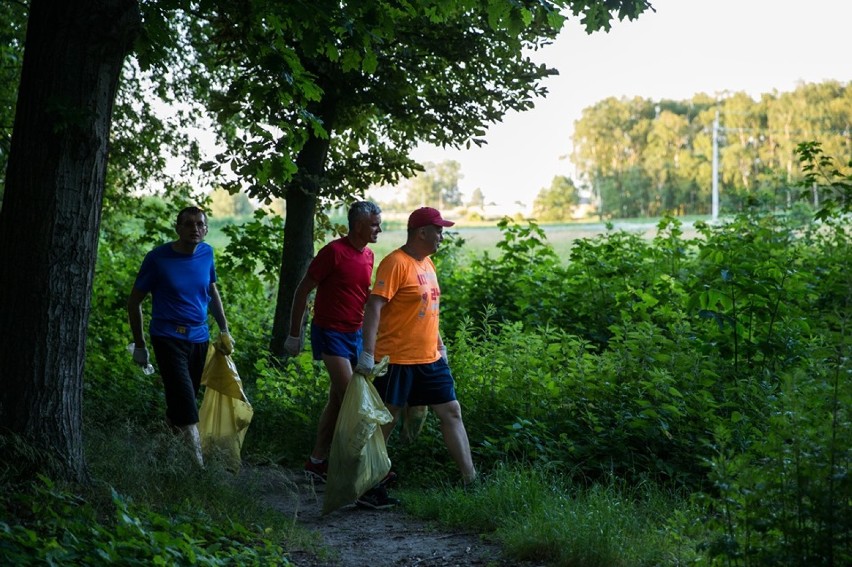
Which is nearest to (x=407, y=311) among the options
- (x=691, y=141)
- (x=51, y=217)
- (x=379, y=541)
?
(x=379, y=541)

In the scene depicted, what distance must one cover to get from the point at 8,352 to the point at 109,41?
6.24 ft

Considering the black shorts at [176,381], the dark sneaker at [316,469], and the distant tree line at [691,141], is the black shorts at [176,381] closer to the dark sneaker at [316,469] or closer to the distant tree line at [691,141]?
the dark sneaker at [316,469]

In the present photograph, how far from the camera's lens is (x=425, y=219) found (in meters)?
6.92

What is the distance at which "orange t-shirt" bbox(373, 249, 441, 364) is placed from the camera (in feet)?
22.5

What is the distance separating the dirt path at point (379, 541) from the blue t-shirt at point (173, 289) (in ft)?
4.24

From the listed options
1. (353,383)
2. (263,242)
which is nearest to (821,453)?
(353,383)

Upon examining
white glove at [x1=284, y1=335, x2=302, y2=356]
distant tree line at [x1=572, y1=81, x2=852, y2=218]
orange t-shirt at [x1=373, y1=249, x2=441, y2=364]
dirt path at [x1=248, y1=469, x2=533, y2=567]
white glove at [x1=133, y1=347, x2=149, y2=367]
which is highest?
distant tree line at [x1=572, y1=81, x2=852, y2=218]

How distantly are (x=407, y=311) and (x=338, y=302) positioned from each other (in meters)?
0.85

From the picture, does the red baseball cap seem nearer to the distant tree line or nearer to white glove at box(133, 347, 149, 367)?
white glove at box(133, 347, 149, 367)

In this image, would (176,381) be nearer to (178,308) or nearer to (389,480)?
(178,308)

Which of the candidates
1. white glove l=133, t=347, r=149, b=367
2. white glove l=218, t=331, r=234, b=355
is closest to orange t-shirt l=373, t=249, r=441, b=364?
white glove l=218, t=331, r=234, b=355

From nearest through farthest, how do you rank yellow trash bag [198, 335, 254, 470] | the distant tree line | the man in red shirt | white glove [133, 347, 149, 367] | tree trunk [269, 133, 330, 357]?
the man in red shirt → white glove [133, 347, 149, 367] → yellow trash bag [198, 335, 254, 470] → tree trunk [269, 133, 330, 357] → the distant tree line

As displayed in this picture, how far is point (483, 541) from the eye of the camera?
596 cm

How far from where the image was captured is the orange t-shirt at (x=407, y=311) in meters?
6.85
